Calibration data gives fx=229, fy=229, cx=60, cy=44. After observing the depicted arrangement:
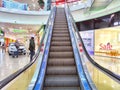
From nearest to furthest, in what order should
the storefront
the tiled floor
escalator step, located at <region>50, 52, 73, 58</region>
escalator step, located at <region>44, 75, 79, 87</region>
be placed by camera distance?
1. escalator step, located at <region>44, 75, 79, 87</region>
2. escalator step, located at <region>50, 52, 73, 58</region>
3. the tiled floor
4. the storefront

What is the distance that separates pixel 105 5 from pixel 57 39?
7289 millimetres

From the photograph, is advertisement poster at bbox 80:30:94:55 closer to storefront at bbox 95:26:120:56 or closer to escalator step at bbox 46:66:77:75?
storefront at bbox 95:26:120:56

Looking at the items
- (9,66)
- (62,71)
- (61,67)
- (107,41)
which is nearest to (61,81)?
(62,71)

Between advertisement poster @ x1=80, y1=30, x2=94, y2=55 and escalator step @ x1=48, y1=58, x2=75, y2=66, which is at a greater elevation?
advertisement poster @ x1=80, y1=30, x2=94, y2=55

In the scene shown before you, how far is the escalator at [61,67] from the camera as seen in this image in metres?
5.24

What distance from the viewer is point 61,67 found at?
20.0 feet

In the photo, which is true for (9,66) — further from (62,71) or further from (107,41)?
(107,41)

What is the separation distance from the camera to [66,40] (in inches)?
339

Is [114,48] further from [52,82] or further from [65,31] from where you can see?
[52,82]

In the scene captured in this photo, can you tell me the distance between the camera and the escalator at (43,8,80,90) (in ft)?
17.2

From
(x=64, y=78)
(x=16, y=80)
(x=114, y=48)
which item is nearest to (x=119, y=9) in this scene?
(x=114, y=48)

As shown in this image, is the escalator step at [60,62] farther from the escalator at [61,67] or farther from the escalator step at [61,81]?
the escalator step at [61,81]

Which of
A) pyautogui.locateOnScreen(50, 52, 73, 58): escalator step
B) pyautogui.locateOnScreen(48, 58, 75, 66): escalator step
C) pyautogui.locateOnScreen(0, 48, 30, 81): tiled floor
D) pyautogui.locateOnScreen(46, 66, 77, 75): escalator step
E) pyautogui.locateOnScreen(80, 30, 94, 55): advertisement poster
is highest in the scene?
pyautogui.locateOnScreen(80, 30, 94, 55): advertisement poster

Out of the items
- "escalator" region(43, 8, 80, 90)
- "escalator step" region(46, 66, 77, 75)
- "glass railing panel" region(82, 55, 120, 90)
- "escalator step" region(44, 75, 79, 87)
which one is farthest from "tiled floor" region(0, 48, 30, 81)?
"glass railing panel" region(82, 55, 120, 90)
